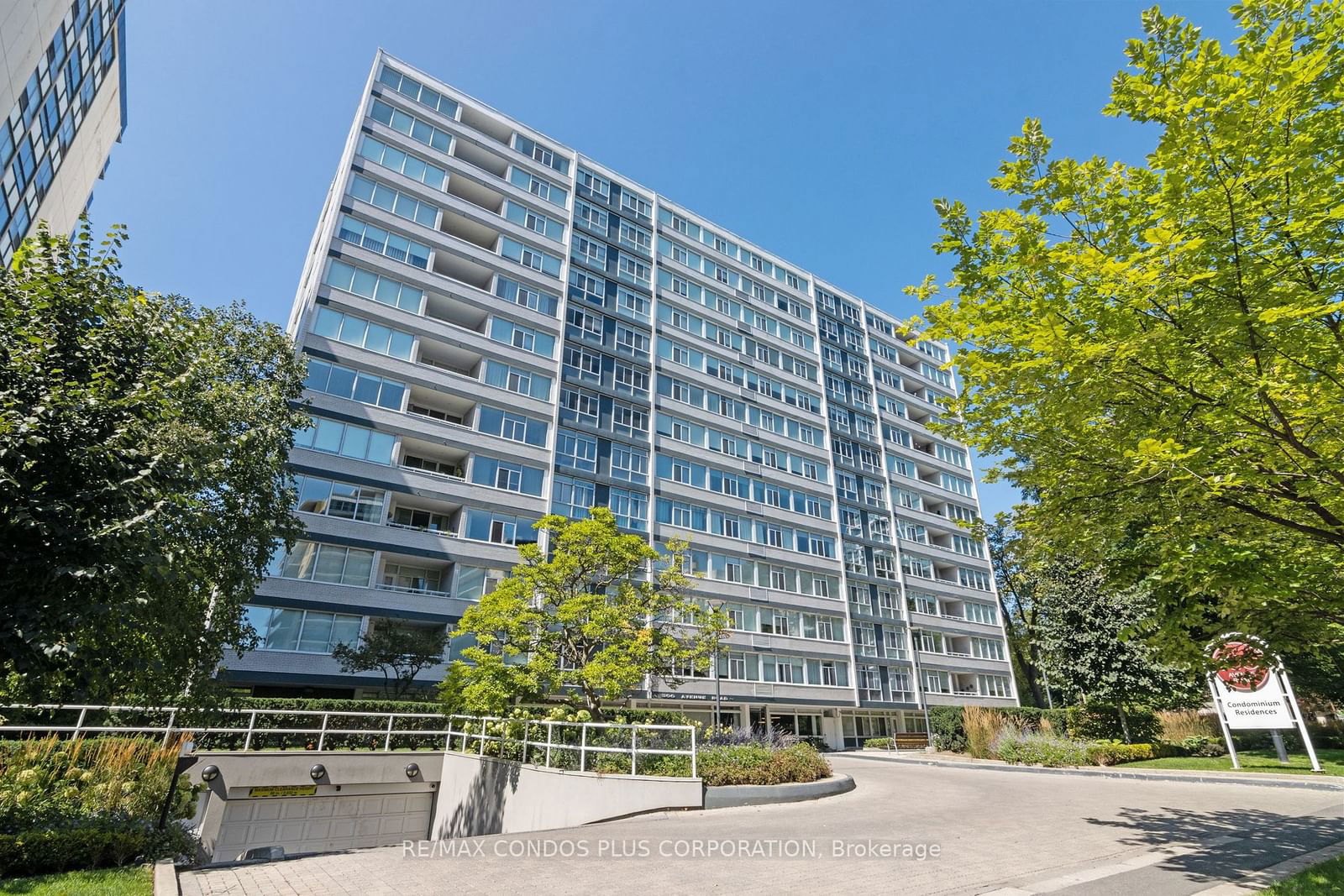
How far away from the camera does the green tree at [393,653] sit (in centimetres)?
2458

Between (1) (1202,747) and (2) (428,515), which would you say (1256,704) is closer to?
(1) (1202,747)

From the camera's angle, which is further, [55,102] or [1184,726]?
[55,102]

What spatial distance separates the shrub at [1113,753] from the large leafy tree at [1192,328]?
1871cm

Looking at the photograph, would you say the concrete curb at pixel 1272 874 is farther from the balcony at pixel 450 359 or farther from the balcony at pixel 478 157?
the balcony at pixel 478 157

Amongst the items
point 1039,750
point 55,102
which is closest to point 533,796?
point 1039,750

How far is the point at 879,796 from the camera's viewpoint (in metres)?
16.5

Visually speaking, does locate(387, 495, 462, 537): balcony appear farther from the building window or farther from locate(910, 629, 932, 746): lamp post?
locate(910, 629, 932, 746): lamp post

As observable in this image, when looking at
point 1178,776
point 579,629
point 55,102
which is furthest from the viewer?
point 55,102

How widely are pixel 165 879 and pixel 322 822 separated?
42.5 feet

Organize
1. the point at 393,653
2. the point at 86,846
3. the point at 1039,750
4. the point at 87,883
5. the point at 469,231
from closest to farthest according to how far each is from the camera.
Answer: the point at 87,883, the point at 86,846, the point at 1039,750, the point at 393,653, the point at 469,231

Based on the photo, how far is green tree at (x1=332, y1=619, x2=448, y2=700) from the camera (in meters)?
24.6

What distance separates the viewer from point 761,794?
14.9 metres

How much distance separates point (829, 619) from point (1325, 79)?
1619 inches

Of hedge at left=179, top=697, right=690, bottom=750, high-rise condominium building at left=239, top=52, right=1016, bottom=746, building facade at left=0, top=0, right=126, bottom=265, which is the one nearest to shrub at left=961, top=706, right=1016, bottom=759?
high-rise condominium building at left=239, top=52, right=1016, bottom=746
